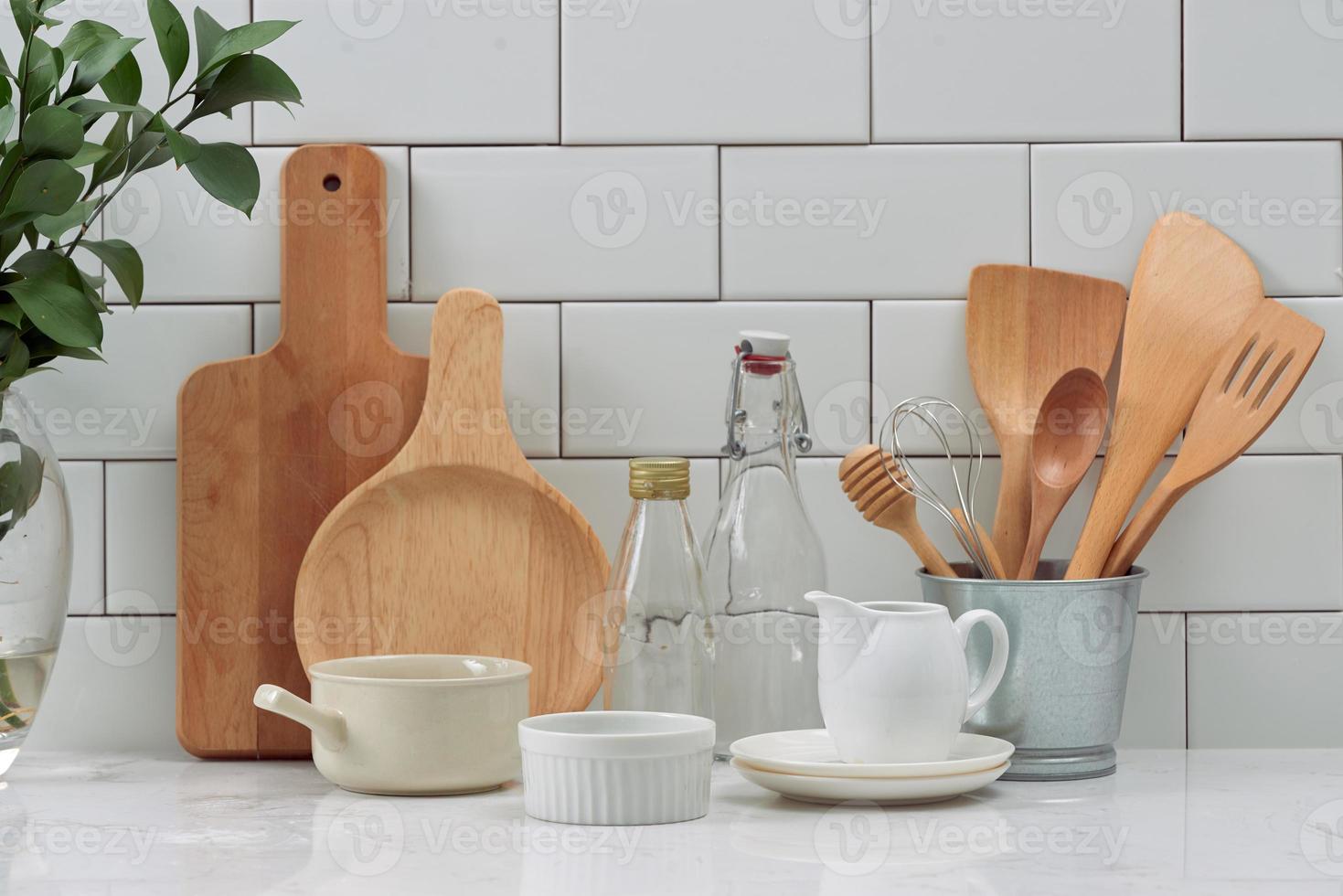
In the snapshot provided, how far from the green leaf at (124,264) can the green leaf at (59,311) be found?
6 cm

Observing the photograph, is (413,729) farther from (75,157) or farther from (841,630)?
(75,157)

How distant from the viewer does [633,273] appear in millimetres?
924

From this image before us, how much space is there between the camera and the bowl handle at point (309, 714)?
2.27 ft

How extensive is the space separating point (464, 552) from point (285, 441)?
0.15m

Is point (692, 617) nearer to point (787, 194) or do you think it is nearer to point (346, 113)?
point (787, 194)

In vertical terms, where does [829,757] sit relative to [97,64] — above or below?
below

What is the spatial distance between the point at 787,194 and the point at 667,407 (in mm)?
183

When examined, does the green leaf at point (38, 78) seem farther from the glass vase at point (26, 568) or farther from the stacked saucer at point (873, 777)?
the stacked saucer at point (873, 777)

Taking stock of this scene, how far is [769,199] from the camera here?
0.92 meters

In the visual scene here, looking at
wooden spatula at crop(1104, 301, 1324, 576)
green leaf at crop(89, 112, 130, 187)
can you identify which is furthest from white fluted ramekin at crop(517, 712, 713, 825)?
green leaf at crop(89, 112, 130, 187)

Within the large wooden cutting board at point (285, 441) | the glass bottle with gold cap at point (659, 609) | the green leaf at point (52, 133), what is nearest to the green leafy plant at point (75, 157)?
the green leaf at point (52, 133)

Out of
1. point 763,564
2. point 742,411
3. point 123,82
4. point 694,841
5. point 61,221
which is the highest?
point 123,82

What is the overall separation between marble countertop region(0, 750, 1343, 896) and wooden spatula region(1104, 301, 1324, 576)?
0.54 feet

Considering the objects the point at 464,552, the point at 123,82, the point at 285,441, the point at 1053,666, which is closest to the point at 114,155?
the point at 123,82
